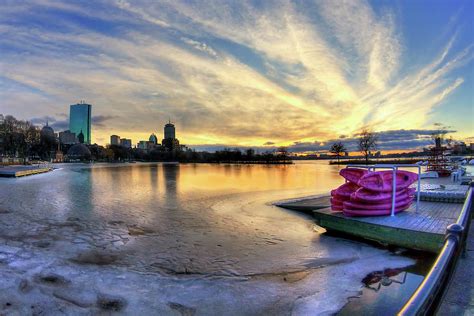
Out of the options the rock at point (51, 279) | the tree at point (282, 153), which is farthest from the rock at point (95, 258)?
the tree at point (282, 153)

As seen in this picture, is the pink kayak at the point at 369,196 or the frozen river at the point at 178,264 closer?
the frozen river at the point at 178,264

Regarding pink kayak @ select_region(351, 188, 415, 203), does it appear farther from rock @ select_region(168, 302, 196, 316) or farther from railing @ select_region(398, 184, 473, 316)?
railing @ select_region(398, 184, 473, 316)

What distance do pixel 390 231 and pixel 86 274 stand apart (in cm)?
732

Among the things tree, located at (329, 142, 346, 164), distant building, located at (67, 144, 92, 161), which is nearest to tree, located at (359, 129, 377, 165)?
tree, located at (329, 142, 346, 164)

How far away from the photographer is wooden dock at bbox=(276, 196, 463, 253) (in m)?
7.53

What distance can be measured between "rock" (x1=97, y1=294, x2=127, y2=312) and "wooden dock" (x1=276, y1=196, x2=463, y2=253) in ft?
21.6

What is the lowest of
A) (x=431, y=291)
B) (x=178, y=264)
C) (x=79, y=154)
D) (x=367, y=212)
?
(x=178, y=264)

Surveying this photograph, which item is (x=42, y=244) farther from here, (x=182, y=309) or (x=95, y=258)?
(x=182, y=309)

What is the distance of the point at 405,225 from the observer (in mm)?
8258

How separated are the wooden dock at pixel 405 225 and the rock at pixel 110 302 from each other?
6.58m

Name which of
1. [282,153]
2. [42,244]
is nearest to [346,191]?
[42,244]

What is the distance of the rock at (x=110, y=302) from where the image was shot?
16.3 ft

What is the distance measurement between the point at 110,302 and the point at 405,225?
721 centimetres

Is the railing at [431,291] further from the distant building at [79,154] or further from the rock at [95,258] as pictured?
the distant building at [79,154]
